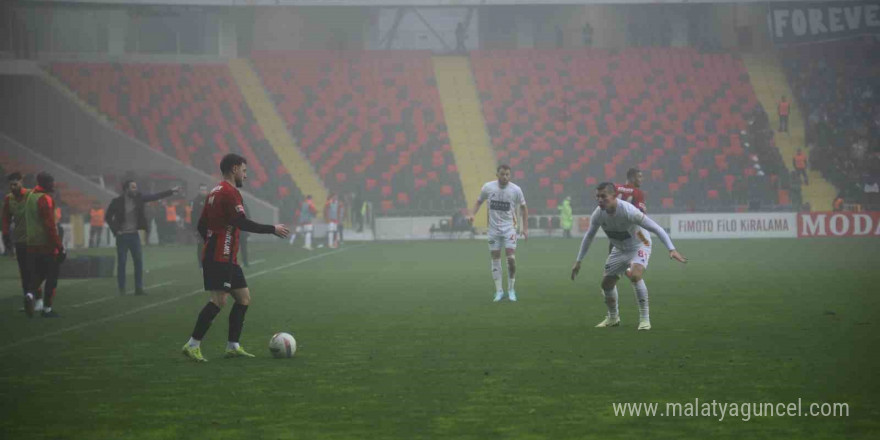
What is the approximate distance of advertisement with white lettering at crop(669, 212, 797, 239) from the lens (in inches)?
1913

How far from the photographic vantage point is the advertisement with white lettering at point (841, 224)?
47.3 m

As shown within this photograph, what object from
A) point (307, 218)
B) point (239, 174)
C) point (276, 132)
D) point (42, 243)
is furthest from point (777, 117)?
point (239, 174)

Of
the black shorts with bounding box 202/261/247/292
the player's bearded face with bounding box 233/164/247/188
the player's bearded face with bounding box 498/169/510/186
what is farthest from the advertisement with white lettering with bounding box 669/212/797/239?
the black shorts with bounding box 202/261/247/292

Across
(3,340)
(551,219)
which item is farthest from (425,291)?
(551,219)

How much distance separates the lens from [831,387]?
994cm

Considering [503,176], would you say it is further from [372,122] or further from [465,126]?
[465,126]

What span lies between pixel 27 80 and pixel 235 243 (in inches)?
1823

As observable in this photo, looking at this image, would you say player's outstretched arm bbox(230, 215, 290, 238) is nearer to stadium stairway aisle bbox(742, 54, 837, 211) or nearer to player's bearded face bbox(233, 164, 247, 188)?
player's bearded face bbox(233, 164, 247, 188)

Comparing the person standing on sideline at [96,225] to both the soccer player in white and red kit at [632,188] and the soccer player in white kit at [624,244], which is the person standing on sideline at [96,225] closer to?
the soccer player in white and red kit at [632,188]

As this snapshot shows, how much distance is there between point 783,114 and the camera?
57.9 metres

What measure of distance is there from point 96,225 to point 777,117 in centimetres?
3554

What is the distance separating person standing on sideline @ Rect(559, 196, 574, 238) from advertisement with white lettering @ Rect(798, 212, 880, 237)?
9.94m

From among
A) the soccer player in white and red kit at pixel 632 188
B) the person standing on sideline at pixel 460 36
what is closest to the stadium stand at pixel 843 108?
the person standing on sideline at pixel 460 36

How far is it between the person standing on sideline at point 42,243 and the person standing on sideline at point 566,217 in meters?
33.3
